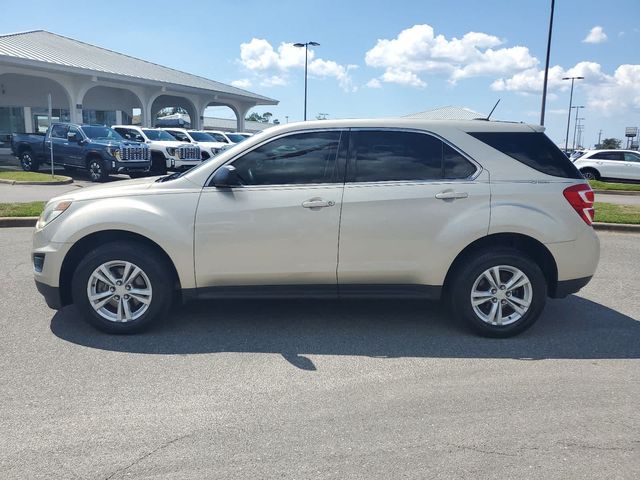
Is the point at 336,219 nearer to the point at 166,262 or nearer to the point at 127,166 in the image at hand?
the point at 166,262

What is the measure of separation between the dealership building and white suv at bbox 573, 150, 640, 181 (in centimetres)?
2243

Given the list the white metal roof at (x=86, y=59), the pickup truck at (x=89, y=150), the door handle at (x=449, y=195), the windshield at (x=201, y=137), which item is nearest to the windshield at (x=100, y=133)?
the pickup truck at (x=89, y=150)

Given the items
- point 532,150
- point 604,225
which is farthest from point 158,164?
point 532,150

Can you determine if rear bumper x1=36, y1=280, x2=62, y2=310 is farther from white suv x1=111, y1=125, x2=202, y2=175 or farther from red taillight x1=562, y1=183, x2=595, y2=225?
white suv x1=111, y1=125, x2=202, y2=175

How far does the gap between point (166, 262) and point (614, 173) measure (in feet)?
78.1

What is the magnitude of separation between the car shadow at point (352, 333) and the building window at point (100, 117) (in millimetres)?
34579

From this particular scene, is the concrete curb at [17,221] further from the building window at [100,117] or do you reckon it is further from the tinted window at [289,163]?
the building window at [100,117]

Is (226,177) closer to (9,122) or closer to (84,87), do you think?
(84,87)

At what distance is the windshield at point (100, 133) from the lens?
61.4ft

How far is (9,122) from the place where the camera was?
1253 inches

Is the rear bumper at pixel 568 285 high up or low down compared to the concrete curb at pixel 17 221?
up

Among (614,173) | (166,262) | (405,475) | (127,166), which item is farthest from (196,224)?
(614,173)

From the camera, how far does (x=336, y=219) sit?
14.9ft

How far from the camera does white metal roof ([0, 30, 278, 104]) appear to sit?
83.3 feet
